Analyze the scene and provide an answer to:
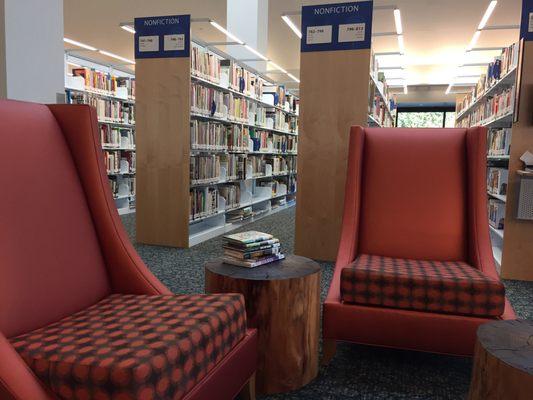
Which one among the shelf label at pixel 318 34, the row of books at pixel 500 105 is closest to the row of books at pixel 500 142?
the row of books at pixel 500 105

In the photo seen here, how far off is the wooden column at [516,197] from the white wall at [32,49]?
11.6ft

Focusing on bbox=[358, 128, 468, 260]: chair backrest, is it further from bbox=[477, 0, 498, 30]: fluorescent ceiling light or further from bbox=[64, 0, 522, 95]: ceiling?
bbox=[64, 0, 522, 95]: ceiling

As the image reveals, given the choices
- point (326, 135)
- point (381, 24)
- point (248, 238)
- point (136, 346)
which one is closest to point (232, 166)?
point (326, 135)

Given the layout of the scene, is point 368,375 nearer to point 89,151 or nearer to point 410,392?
point 410,392

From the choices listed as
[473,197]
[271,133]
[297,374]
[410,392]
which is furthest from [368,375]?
[271,133]

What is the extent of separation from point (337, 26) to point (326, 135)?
98 centimetres

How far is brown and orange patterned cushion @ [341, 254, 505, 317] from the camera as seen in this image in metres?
2.09

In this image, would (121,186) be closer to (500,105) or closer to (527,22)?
(500,105)

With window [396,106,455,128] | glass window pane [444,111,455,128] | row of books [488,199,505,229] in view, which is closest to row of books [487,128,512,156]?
row of books [488,199,505,229]

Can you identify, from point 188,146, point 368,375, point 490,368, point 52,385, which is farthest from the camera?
point 188,146

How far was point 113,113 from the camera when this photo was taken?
7504mm

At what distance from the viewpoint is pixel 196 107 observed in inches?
200

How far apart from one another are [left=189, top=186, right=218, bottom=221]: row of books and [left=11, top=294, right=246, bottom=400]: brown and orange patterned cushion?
3.41 metres

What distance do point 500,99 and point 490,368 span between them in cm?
477
